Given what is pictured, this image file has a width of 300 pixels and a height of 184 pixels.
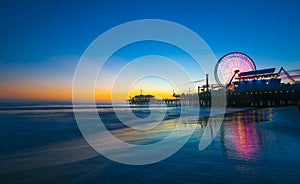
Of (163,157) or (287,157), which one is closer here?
(287,157)

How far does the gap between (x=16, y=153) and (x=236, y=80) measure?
7269cm

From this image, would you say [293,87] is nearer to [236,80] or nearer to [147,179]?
[236,80]

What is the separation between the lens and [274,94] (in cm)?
5359

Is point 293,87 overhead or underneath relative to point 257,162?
overhead

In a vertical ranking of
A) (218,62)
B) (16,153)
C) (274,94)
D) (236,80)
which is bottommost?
(16,153)

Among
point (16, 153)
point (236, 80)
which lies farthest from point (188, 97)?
point (16, 153)

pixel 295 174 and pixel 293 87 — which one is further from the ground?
pixel 293 87

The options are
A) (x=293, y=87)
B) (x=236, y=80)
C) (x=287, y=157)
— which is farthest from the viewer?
(x=236, y=80)

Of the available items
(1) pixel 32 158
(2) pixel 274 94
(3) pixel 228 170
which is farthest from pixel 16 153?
(2) pixel 274 94

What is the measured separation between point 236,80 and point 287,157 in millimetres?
70621

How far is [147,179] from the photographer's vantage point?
449cm

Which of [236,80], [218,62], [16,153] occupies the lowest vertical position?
[16,153]

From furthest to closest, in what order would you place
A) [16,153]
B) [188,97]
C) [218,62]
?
[188,97] < [218,62] < [16,153]

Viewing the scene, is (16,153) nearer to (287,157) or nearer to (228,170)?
(228,170)
